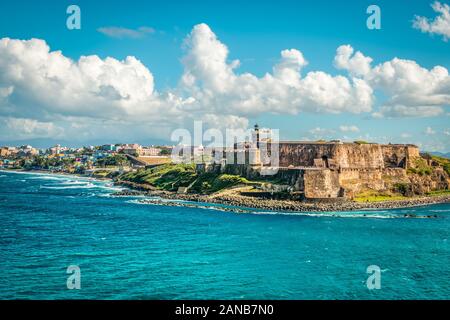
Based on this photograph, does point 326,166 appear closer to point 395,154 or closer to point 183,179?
point 395,154

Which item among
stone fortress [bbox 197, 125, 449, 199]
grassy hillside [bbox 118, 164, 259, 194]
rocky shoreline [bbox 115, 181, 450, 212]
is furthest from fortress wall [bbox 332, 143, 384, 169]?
grassy hillside [bbox 118, 164, 259, 194]

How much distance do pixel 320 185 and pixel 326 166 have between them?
11.7 metres

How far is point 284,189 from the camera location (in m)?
74.1

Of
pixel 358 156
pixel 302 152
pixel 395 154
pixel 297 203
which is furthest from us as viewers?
pixel 395 154

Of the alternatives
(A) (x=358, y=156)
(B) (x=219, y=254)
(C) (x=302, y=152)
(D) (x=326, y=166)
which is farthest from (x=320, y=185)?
(B) (x=219, y=254)

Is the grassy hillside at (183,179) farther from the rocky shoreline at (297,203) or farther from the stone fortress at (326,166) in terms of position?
the rocky shoreline at (297,203)

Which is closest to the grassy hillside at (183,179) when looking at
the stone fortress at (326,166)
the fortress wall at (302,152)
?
the stone fortress at (326,166)

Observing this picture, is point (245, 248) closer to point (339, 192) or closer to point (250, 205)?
point (250, 205)

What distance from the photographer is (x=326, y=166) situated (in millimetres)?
84312

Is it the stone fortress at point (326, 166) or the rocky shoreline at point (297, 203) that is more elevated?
the stone fortress at point (326, 166)

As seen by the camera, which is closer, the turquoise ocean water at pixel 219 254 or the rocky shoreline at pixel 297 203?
the turquoise ocean water at pixel 219 254

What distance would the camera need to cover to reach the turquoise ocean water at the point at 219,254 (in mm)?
28641

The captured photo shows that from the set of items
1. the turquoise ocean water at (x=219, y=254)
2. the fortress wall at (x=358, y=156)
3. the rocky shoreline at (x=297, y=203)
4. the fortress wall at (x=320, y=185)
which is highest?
the fortress wall at (x=358, y=156)
